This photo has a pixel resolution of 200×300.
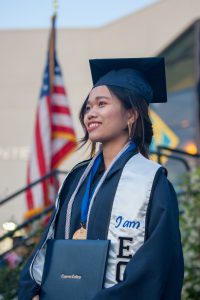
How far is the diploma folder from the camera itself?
2578 millimetres

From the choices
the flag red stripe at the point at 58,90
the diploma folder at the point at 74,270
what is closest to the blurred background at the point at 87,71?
the flag red stripe at the point at 58,90

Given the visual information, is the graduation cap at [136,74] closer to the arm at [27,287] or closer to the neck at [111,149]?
the neck at [111,149]

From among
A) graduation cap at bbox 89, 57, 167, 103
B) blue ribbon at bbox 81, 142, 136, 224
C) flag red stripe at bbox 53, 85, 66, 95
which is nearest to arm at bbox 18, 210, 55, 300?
blue ribbon at bbox 81, 142, 136, 224

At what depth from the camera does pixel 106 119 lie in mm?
2904

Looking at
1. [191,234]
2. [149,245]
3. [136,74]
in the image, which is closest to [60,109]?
[191,234]

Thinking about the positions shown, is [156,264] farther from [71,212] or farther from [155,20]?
[155,20]

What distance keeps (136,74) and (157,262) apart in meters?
0.98

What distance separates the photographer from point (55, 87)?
9391 millimetres

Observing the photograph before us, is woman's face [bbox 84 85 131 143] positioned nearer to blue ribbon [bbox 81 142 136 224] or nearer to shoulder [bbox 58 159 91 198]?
blue ribbon [bbox 81 142 136 224]

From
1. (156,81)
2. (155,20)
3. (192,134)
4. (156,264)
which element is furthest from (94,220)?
(155,20)

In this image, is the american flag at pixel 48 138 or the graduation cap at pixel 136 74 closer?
the graduation cap at pixel 136 74

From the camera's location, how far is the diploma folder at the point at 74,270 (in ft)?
8.46

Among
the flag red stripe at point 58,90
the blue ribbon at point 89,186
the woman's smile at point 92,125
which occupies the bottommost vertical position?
the blue ribbon at point 89,186

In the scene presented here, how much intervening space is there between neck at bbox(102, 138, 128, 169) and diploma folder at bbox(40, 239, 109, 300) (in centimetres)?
45
